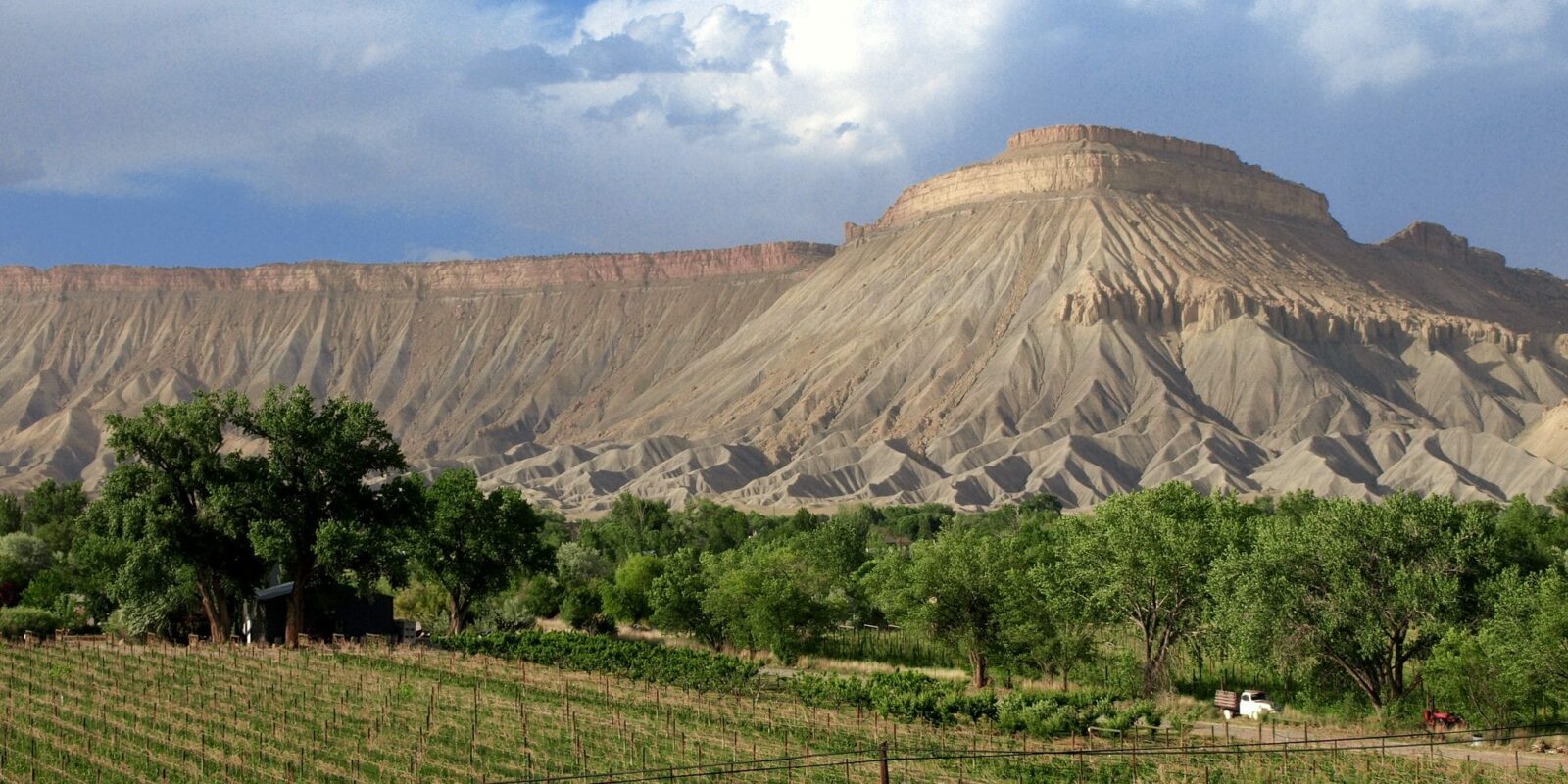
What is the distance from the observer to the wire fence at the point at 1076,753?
32031 millimetres

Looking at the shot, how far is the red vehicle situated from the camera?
41.6m

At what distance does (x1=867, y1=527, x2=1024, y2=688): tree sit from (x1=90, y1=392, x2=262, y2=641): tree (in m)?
21.3

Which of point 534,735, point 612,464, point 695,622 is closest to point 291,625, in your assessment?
point 695,622

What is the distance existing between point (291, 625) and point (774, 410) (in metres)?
124

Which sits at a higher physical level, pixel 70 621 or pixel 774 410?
pixel 774 410

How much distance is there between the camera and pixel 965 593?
54656mm

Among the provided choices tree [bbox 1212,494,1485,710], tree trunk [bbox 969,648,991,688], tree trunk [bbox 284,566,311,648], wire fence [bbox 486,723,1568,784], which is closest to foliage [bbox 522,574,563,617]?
tree trunk [bbox 284,566,311,648]

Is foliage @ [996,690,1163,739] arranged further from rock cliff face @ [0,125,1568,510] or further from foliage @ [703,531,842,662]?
rock cliff face @ [0,125,1568,510]

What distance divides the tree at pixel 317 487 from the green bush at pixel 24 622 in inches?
299

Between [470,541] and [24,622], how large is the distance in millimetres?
14649

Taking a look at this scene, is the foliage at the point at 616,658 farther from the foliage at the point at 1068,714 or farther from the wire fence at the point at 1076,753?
the wire fence at the point at 1076,753

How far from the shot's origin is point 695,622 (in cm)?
6519

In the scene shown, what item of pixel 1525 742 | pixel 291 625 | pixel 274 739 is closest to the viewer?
pixel 274 739

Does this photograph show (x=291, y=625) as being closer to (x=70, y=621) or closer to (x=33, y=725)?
(x=70, y=621)
